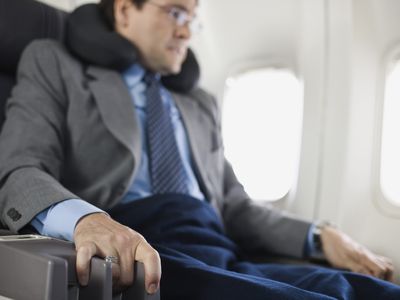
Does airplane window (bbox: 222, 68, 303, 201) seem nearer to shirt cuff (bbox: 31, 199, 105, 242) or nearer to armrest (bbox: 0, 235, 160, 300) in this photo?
shirt cuff (bbox: 31, 199, 105, 242)

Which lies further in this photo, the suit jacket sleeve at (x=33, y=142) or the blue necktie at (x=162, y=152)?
the blue necktie at (x=162, y=152)

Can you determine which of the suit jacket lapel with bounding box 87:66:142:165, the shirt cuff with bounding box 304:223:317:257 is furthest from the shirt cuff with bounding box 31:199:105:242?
the shirt cuff with bounding box 304:223:317:257

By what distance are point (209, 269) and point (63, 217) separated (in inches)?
13.1

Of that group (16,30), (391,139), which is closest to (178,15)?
(16,30)

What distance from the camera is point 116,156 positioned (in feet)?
5.15

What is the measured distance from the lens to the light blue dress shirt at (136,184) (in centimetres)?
105

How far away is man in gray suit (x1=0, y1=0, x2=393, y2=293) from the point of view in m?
1.06

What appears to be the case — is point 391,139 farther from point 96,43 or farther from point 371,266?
point 96,43

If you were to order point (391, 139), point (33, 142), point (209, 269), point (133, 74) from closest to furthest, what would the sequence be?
point (209, 269) < point (33, 142) < point (133, 74) < point (391, 139)

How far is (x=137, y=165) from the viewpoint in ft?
5.10

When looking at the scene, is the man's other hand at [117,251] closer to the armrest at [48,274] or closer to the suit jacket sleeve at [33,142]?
the armrest at [48,274]

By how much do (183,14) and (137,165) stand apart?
0.66m

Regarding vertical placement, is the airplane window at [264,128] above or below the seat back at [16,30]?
below

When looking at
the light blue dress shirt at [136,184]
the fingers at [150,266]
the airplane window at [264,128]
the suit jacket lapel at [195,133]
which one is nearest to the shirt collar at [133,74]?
the light blue dress shirt at [136,184]
